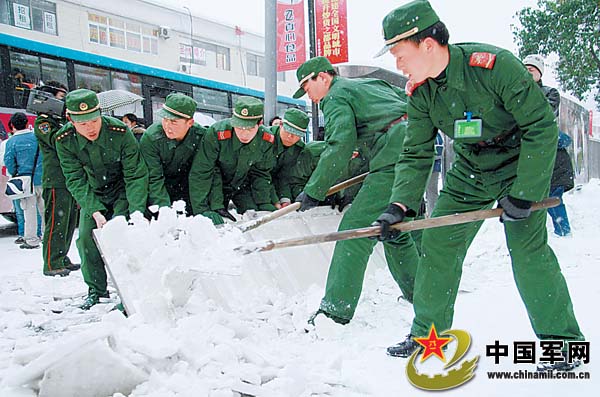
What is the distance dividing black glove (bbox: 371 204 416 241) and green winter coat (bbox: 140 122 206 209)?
175 cm

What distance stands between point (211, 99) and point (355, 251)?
774cm

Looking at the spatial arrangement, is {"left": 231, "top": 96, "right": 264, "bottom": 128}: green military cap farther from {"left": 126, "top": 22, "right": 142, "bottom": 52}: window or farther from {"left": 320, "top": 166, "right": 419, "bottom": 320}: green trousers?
{"left": 126, "top": 22, "right": 142, "bottom": 52}: window

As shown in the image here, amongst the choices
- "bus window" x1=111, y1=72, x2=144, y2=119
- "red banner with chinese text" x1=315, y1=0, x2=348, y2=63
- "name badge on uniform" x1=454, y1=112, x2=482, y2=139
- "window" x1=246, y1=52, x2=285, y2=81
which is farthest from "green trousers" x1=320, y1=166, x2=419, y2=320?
"window" x1=246, y1=52, x2=285, y2=81

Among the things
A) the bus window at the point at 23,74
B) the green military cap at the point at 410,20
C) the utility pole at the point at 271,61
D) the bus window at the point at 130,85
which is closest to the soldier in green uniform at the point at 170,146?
the green military cap at the point at 410,20

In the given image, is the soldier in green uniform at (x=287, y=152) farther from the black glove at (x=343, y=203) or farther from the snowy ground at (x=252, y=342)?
the snowy ground at (x=252, y=342)

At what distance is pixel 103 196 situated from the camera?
12.2 feet

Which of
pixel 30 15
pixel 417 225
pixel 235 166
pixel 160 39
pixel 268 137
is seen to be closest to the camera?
pixel 417 225

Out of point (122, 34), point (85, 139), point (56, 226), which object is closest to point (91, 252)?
point (85, 139)

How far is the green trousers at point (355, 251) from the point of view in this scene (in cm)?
302

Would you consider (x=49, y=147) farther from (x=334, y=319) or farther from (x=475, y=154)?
(x=475, y=154)

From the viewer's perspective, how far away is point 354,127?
310 cm

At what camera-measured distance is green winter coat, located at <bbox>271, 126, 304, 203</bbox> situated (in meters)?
4.49

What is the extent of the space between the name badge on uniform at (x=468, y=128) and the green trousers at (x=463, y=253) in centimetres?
16

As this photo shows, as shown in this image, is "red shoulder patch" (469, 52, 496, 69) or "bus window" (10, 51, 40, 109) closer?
"red shoulder patch" (469, 52, 496, 69)
